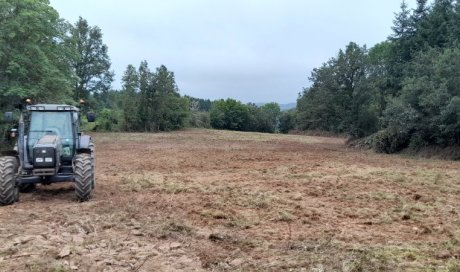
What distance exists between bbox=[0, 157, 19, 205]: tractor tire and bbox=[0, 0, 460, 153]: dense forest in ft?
40.4

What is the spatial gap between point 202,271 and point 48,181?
4960 millimetres

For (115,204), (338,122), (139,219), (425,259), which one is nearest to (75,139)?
(115,204)

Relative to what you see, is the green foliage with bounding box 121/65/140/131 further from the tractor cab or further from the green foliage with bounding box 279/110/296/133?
the tractor cab

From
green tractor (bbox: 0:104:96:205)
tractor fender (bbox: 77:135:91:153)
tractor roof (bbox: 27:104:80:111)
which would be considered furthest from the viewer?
tractor fender (bbox: 77:135:91:153)

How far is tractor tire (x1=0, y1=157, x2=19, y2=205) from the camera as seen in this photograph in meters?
7.90

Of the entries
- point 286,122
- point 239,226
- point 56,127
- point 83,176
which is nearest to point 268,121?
point 286,122

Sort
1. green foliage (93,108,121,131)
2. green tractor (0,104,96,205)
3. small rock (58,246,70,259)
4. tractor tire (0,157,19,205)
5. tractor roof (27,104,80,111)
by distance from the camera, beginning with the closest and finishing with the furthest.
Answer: small rock (58,246,70,259) < tractor tire (0,157,19,205) < green tractor (0,104,96,205) < tractor roof (27,104,80,111) < green foliage (93,108,121,131)

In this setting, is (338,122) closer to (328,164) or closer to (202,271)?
(328,164)

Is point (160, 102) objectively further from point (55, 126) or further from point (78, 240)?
point (78, 240)

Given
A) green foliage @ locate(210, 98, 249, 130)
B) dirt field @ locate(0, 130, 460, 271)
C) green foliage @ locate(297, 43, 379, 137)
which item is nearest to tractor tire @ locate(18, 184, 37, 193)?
dirt field @ locate(0, 130, 460, 271)

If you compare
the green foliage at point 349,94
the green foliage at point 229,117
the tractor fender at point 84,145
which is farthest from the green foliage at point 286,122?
the tractor fender at point 84,145

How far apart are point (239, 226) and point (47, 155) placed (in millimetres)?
4027

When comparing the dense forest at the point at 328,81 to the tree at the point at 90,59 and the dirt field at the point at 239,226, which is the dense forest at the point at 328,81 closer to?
the tree at the point at 90,59

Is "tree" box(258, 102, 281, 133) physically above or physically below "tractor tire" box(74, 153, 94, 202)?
above
